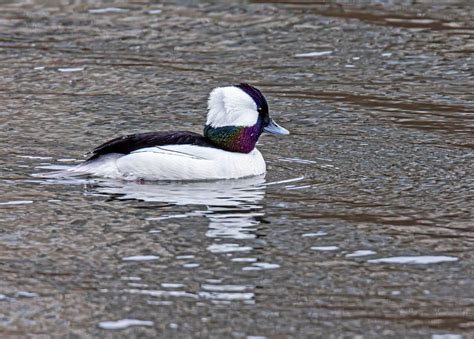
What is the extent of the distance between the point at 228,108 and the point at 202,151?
0.44 metres

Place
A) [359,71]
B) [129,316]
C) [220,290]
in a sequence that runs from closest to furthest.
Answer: [129,316] → [220,290] → [359,71]

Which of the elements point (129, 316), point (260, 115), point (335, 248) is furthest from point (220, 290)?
point (260, 115)

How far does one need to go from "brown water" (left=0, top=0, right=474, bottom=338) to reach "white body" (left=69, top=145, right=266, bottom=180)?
12 cm

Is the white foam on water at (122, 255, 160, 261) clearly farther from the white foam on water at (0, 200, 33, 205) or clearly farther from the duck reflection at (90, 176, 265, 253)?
the white foam on water at (0, 200, 33, 205)

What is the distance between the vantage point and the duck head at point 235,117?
34.6ft

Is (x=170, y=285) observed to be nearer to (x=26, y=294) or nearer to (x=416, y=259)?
(x=26, y=294)

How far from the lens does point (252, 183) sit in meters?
10.3

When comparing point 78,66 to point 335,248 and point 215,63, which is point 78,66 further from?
point 335,248

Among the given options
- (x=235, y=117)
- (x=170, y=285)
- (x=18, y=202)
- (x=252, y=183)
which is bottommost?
(x=252, y=183)

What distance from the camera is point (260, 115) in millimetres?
10766

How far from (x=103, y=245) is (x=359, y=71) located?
6.86m

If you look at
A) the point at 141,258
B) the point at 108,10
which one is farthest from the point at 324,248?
the point at 108,10

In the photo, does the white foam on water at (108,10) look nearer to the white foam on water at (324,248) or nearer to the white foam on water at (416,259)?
the white foam on water at (324,248)

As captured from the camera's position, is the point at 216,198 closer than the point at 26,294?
No
